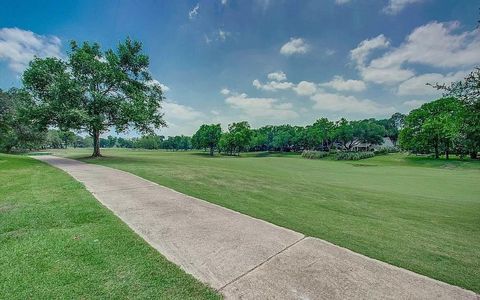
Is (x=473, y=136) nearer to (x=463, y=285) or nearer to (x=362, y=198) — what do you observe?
(x=362, y=198)

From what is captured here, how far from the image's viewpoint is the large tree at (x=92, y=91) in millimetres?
22703

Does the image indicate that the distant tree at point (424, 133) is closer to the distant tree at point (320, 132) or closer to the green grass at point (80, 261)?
the distant tree at point (320, 132)

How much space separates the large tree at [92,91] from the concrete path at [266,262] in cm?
2096

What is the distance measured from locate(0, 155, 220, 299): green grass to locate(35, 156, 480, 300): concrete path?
0.29m

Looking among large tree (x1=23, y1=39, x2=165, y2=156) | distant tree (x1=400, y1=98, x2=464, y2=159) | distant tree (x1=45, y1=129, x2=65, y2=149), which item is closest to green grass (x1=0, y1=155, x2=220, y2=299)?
large tree (x1=23, y1=39, x2=165, y2=156)

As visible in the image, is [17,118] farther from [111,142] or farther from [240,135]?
[111,142]

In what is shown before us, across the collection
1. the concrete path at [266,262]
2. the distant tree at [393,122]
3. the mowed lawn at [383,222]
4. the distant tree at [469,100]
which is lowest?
the mowed lawn at [383,222]

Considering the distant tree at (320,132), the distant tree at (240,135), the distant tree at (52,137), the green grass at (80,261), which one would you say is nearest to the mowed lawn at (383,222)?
the green grass at (80,261)

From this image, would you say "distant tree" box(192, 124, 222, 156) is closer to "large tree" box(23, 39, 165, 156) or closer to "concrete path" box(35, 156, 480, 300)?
"large tree" box(23, 39, 165, 156)

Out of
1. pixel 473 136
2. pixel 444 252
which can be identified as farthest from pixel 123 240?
pixel 473 136

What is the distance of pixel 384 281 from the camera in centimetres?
352

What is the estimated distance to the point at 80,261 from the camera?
378 cm

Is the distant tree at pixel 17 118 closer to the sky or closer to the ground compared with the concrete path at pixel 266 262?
closer to the sky

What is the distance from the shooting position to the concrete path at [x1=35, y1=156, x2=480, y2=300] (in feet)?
10.7
